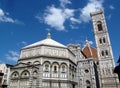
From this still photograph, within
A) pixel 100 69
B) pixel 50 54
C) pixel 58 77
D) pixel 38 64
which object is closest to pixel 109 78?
pixel 100 69

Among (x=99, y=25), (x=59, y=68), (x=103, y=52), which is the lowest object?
(x=59, y=68)

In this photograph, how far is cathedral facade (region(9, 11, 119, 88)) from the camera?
28373mm

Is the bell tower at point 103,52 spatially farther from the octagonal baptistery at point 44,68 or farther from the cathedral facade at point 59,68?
the octagonal baptistery at point 44,68

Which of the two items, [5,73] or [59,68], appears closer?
[59,68]

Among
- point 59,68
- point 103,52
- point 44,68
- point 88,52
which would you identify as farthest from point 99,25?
point 44,68

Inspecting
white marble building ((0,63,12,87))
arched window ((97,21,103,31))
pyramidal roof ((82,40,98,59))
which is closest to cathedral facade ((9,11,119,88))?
arched window ((97,21,103,31))

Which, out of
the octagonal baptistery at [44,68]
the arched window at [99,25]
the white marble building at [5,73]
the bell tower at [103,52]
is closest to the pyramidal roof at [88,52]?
the bell tower at [103,52]

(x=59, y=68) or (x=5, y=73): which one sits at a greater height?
(x=59, y=68)

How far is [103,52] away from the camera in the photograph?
1559 inches

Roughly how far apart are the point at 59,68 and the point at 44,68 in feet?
11.3

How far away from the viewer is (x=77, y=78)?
35.6 m

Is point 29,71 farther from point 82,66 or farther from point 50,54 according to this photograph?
point 82,66

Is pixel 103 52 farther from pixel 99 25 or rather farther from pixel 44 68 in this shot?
pixel 44 68

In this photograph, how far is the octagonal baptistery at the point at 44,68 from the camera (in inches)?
1100
